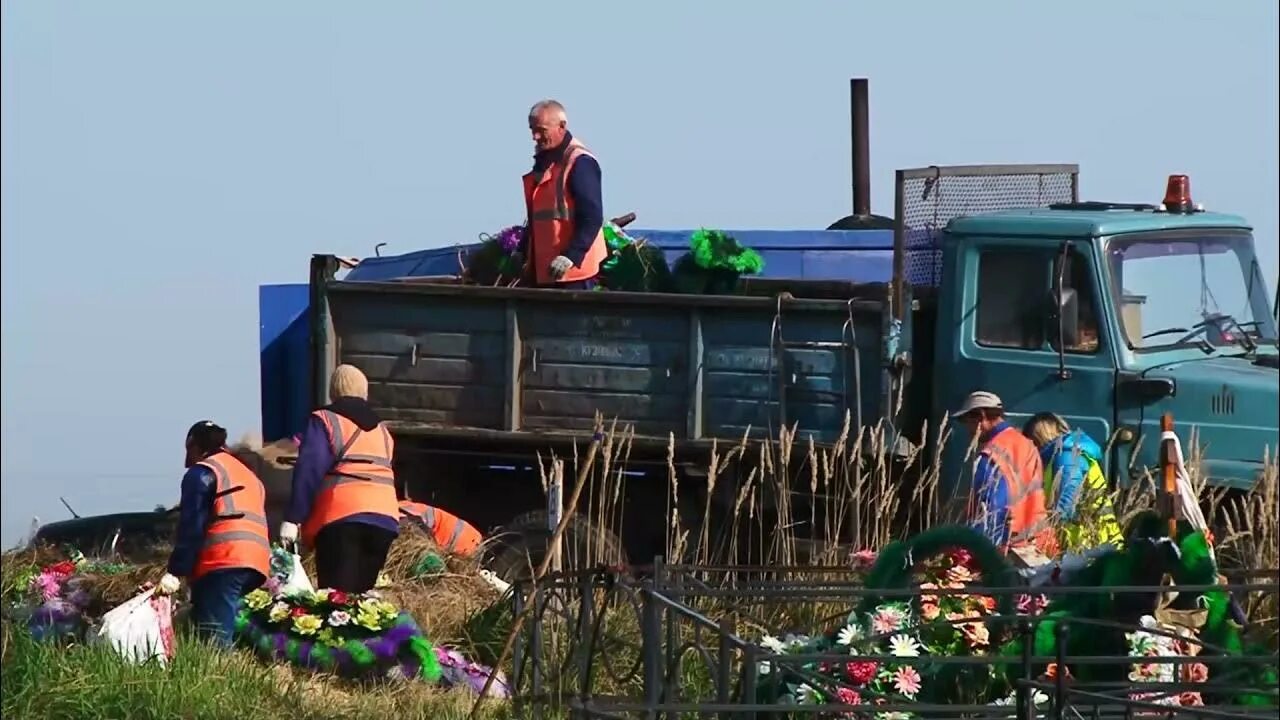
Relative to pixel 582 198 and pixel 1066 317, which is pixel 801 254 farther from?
pixel 1066 317

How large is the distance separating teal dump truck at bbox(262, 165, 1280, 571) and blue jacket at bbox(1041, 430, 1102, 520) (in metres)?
0.42

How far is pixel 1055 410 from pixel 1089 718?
16.1 feet

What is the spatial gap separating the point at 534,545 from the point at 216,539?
7.44 ft

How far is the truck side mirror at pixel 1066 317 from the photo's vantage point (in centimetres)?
1071

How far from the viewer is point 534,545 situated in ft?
38.0

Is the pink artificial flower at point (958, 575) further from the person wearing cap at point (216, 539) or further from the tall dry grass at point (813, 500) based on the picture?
the person wearing cap at point (216, 539)

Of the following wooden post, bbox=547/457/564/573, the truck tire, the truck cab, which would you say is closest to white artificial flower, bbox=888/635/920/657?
wooden post, bbox=547/457/564/573

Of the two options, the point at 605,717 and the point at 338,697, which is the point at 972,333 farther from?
the point at 605,717

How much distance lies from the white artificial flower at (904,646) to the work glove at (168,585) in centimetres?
368

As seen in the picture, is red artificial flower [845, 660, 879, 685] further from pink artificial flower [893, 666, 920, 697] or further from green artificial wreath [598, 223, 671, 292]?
green artificial wreath [598, 223, 671, 292]

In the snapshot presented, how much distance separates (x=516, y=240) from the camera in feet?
39.8

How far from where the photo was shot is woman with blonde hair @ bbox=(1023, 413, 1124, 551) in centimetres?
932

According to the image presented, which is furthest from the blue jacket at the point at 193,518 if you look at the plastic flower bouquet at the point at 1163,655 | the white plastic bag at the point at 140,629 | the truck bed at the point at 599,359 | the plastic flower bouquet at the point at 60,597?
the plastic flower bouquet at the point at 1163,655

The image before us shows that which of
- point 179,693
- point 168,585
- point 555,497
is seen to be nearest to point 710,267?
point 555,497
